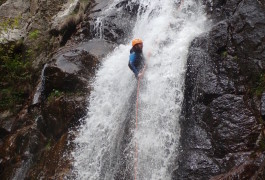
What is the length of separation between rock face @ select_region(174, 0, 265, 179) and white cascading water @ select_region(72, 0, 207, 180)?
35 cm

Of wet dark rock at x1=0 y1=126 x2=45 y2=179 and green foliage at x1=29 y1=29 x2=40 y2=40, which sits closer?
wet dark rock at x1=0 y1=126 x2=45 y2=179

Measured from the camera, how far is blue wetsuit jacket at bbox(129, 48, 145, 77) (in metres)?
6.74

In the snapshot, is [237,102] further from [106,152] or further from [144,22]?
[144,22]

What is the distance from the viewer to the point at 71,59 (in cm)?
788

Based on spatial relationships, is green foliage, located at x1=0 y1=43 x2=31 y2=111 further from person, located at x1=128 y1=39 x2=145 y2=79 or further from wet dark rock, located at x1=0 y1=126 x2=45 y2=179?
person, located at x1=128 y1=39 x2=145 y2=79

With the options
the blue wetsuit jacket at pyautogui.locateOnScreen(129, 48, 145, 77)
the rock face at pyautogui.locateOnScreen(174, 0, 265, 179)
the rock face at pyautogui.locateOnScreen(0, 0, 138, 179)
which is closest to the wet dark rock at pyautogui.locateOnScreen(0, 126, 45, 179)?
the rock face at pyautogui.locateOnScreen(0, 0, 138, 179)

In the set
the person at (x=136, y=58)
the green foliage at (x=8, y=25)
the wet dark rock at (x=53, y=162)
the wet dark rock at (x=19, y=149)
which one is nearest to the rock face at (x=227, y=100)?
the person at (x=136, y=58)

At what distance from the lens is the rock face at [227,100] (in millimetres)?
4844

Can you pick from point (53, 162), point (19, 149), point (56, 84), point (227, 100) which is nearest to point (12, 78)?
point (56, 84)

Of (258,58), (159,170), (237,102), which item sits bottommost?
(159,170)

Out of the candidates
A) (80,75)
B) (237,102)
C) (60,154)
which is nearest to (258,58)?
(237,102)

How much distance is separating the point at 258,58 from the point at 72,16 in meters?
6.82

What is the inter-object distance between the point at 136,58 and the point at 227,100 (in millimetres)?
2484

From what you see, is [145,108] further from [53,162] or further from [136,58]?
[53,162]
